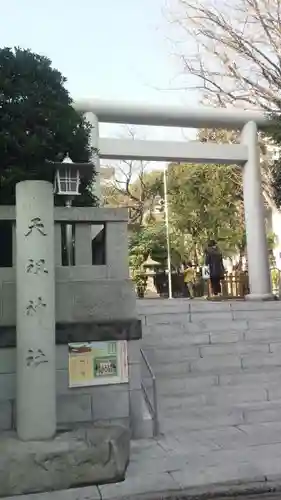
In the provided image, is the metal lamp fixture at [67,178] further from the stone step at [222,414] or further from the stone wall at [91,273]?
the stone step at [222,414]

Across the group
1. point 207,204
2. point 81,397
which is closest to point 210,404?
point 81,397

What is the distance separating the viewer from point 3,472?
412 centimetres

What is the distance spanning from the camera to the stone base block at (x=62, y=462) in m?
4.14

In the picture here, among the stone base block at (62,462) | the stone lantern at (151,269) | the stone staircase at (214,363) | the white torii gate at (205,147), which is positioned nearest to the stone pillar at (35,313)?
the stone base block at (62,462)

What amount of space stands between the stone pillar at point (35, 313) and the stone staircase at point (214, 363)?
5.69 ft

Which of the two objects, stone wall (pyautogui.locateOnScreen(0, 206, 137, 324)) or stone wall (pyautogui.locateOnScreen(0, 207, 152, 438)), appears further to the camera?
stone wall (pyautogui.locateOnScreen(0, 206, 137, 324))

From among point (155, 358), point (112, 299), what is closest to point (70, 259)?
point (112, 299)

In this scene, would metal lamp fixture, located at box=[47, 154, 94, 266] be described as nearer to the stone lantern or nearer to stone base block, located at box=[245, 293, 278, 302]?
stone base block, located at box=[245, 293, 278, 302]

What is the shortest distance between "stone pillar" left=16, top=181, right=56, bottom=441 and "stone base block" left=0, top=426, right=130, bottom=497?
9.8 inches

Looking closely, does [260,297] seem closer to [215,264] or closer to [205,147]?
[215,264]

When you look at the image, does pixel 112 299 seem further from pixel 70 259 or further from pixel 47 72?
pixel 47 72

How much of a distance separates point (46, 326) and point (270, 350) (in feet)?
14.5

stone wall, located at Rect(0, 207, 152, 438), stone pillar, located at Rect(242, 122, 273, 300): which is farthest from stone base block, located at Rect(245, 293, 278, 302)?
stone wall, located at Rect(0, 207, 152, 438)

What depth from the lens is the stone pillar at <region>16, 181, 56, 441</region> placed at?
458cm
